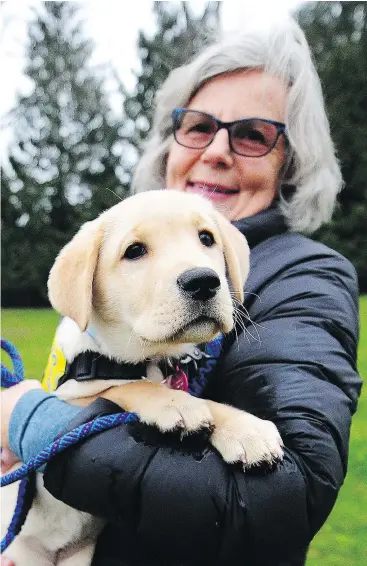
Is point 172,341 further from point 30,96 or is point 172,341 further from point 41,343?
point 30,96

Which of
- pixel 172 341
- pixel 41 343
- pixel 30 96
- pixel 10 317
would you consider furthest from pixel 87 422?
pixel 30 96

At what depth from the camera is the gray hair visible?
2662 mm

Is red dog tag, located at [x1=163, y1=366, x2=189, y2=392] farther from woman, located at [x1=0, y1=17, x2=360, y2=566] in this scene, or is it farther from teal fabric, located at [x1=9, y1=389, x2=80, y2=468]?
teal fabric, located at [x1=9, y1=389, x2=80, y2=468]

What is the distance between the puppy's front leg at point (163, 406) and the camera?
171 cm

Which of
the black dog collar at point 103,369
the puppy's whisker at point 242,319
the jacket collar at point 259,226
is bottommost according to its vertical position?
the black dog collar at point 103,369

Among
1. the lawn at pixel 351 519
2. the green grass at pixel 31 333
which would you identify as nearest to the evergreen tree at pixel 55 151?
the green grass at pixel 31 333

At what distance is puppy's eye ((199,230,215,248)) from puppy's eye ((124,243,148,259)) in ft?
0.69

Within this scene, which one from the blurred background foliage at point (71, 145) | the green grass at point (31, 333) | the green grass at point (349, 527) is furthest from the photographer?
the blurred background foliage at point (71, 145)

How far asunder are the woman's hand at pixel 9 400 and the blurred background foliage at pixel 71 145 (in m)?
17.0

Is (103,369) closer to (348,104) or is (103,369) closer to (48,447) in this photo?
(48,447)

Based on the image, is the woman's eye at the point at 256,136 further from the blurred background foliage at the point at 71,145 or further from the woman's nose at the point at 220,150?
the blurred background foliage at the point at 71,145

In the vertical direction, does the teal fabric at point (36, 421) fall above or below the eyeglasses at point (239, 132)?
below

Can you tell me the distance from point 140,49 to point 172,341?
729 inches

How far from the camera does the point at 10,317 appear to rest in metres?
18.1
